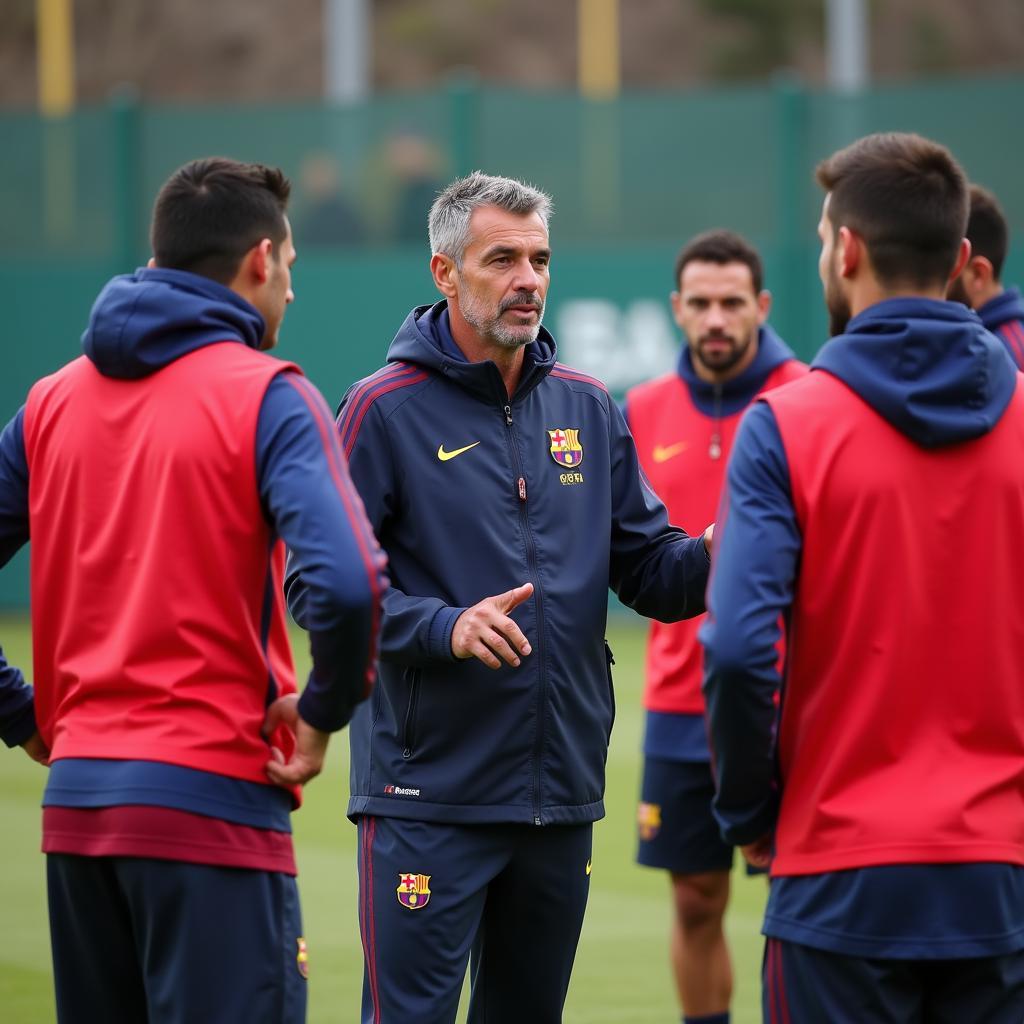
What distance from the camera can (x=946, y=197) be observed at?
11.0ft

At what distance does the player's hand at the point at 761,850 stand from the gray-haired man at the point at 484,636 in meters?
0.76

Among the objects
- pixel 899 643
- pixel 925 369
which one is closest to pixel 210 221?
pixel 925 369

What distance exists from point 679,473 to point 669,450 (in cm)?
11

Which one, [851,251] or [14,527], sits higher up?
[851,251]

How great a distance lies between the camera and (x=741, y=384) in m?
6.40

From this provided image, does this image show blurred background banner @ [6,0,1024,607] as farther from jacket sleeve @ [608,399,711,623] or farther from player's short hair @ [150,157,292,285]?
player's short hair @ [150,157,292,285]

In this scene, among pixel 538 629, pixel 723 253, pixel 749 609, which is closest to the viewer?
pixel 749 609

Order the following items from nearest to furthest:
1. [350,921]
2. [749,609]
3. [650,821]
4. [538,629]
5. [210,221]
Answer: [749,609], [210,221], [538,629], [650,821], [350,921]

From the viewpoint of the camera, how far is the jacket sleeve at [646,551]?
14.5 ft

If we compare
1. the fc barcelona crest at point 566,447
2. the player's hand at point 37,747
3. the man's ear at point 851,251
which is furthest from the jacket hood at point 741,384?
the player's hand at point 37,747

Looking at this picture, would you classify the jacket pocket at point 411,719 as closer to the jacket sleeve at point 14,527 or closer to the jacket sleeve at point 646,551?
the jacket sleeve at point 646,551

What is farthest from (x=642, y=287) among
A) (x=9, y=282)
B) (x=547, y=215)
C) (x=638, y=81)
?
(x=638, y=81)

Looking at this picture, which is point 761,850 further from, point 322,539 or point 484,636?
point 322,539

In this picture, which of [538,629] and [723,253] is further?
[723,253]
